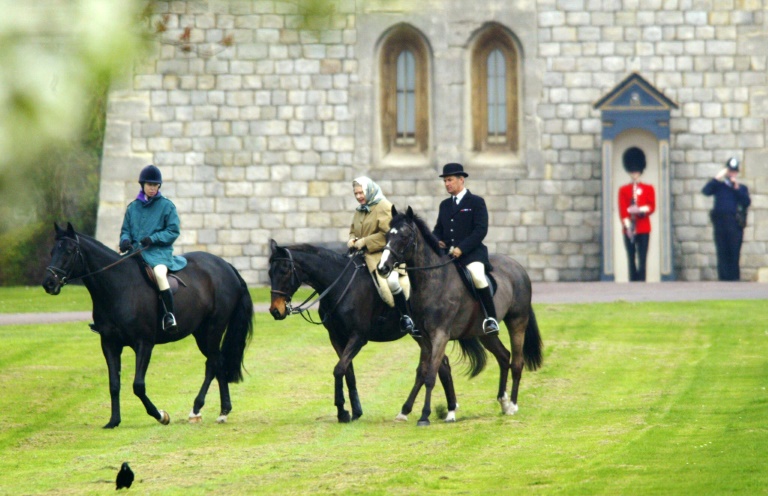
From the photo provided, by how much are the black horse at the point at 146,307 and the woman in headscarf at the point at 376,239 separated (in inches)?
51.8

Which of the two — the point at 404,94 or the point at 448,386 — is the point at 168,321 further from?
the point at 404,94

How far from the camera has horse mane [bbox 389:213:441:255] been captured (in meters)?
14.4

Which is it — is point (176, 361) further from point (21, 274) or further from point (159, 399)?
point (21, 274)

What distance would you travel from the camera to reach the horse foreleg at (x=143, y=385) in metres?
14.4

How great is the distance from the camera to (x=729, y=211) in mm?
28734

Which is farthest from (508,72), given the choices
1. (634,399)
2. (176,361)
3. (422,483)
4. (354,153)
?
(422,483)

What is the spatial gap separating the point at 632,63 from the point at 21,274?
483 inches

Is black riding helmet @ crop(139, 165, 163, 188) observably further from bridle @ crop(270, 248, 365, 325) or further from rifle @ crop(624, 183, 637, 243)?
rifle @ crop(624, 183, 637, 243)

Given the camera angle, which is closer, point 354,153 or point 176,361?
point 176,361

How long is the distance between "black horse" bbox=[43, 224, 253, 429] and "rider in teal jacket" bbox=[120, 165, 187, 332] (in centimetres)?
12

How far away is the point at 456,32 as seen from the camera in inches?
1172

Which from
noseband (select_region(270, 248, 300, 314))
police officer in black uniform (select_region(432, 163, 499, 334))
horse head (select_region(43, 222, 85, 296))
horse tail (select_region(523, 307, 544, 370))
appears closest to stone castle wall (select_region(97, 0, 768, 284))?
horse tail (select_region(523, 307, 544, 370))

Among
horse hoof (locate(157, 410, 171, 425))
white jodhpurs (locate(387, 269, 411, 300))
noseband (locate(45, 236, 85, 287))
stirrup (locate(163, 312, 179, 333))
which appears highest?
noseband (locate(45, 236, 85, 287))

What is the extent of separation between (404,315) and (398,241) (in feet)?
3.70
